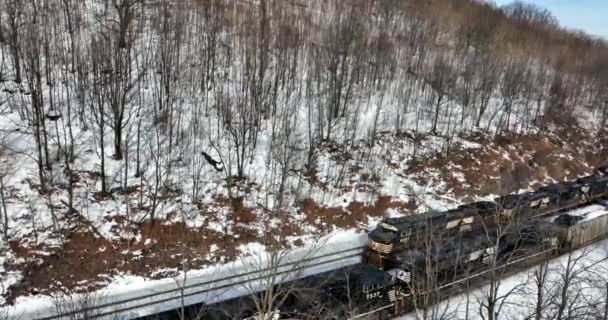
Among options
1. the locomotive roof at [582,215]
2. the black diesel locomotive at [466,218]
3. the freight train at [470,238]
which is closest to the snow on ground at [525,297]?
the freight train at [470,238]

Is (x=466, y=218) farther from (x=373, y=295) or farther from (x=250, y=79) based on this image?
(x=250, y=79)

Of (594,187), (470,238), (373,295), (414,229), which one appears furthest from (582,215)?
(373,295)

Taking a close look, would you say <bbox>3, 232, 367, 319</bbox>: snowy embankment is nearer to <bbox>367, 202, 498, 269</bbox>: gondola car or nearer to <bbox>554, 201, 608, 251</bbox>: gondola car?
<bbox>367, 202, 498, 269</bbox>: gondola car

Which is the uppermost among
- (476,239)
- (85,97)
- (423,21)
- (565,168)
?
(423,21)

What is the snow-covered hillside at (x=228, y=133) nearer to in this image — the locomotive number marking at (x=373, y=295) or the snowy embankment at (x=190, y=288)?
A: the snowy embankment at (x=190, y=288)

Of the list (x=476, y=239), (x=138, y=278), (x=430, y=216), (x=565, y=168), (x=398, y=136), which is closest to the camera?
(x=138, y=278)

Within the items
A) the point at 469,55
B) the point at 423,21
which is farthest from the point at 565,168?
the point at 423,21

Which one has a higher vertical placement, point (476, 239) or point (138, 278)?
point (476, 239)

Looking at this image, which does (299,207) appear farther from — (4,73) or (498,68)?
(498,68)

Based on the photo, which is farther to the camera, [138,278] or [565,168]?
[565,168]
